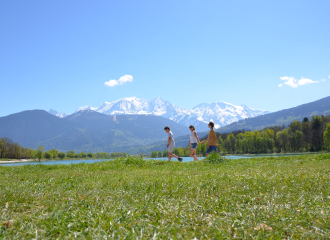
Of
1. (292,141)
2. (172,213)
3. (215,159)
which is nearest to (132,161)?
(215,159)

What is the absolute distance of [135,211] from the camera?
12.2 ft

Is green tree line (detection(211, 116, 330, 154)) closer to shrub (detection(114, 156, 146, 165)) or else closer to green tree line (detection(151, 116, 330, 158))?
green tree line (detection(151, 116, 330, 158))

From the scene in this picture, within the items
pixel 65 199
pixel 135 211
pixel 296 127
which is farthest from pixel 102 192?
pixel 296 127

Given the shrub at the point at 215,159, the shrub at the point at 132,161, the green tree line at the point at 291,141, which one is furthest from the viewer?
the green tree line at the point at 291,141

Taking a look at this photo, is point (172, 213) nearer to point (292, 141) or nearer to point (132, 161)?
point (132, 161)

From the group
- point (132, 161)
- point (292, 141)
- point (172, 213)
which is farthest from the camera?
point (292, 141)

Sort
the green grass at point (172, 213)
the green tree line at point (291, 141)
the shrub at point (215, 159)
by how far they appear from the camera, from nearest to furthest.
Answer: the green grass at point (172, 213), the shrub at point (215, 159), the green tree line at point (291, 141)

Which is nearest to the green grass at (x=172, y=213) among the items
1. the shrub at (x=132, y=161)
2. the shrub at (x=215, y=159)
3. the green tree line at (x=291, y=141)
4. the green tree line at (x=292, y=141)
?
the shrub at (x=215, y=159)

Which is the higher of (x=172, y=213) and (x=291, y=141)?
(x=172, y=213)

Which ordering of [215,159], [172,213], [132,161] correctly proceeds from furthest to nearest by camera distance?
[132,161] → [215,159] → [172,213]

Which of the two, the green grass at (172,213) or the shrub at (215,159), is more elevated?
the green grass at (172,213)

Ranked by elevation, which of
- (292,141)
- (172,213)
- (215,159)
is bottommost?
(292,141)

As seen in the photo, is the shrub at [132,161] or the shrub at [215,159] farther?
the shrub at [132,161]

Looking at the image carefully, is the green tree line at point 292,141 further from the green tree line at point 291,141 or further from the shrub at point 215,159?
the shrub at point 215,159
